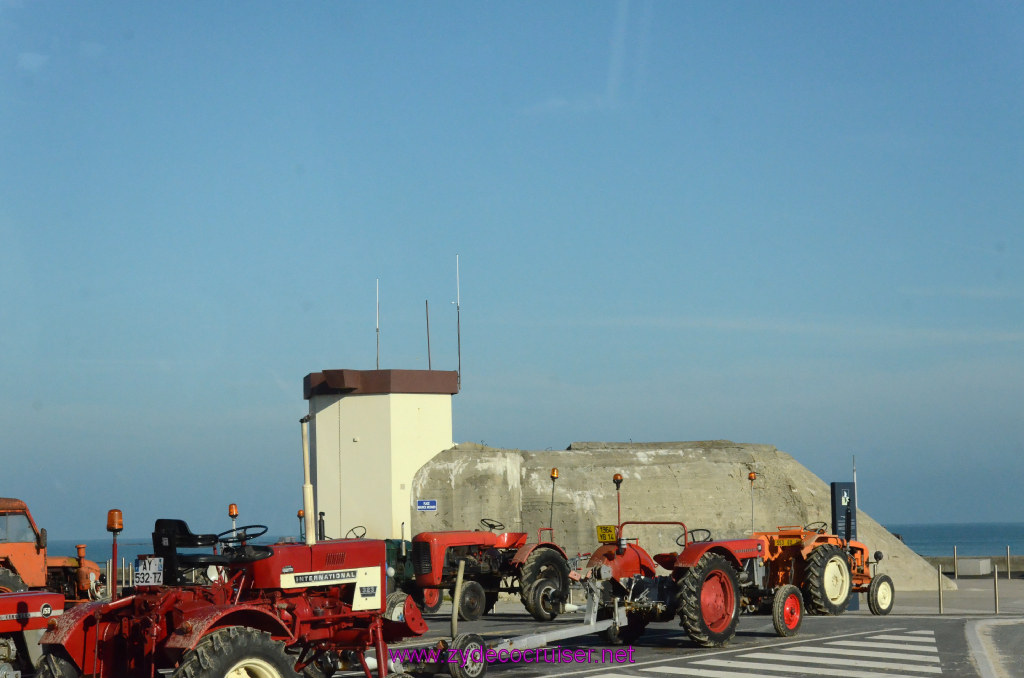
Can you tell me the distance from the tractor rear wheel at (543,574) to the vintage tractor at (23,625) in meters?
8.32

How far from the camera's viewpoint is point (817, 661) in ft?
42.2

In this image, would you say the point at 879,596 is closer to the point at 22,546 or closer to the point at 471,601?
the point at 471,601

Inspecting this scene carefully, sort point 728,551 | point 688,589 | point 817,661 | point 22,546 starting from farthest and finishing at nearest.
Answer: point 22,546, point 728,551, point 688,589, point 817,661

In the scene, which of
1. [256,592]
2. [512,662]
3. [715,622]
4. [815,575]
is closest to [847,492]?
[815,575]

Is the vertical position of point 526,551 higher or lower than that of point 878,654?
higher

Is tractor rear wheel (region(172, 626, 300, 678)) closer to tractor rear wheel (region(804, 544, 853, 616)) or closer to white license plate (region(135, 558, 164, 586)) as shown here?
white license plate (region(135, 558, 164, 586))

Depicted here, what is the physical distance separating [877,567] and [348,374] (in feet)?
45.9

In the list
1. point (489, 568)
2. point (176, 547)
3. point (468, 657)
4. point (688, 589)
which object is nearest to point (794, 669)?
point (688, 589)

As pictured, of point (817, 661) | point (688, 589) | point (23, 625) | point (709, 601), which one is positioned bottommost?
point (817, 661)

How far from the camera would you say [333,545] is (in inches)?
408

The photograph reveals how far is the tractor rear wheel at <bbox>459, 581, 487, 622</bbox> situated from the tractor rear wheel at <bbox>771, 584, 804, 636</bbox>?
5.44m

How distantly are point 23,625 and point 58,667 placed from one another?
2.74 m

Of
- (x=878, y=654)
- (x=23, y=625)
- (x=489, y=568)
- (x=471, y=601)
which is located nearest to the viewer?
(x=23, y=625)

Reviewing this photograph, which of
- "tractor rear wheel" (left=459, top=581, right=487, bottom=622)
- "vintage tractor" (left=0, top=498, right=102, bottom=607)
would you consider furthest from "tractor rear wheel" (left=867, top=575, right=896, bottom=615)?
"vintage tractor" (left=0, top=498, right=102, bottom=607)
